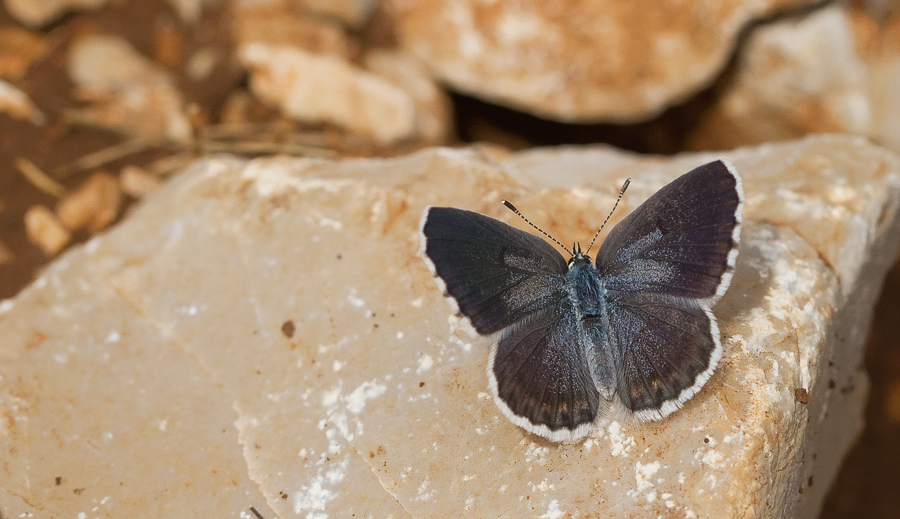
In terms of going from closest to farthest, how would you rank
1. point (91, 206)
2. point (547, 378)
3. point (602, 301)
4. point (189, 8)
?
point (547, 378) < point (602, 301) < point (91, 206) < point (189, 8)

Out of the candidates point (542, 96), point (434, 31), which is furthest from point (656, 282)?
point (434, 31)

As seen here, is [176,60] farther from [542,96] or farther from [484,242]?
[484,242]

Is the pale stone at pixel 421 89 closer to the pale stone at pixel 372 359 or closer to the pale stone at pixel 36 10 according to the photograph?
the pale stone at pixel 372 359

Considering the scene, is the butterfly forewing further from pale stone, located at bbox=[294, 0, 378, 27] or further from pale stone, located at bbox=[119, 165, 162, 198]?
pale stone, located at bbox=[294, 0, 378, 27]

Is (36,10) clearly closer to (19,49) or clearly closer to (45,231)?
(19,49)

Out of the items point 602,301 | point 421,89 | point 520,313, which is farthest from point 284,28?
point 602,301

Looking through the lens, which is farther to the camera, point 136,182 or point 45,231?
point 136,182

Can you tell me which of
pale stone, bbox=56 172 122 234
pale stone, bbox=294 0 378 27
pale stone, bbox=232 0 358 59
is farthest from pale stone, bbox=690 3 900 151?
pale stone, bbox=56 172 122 234
